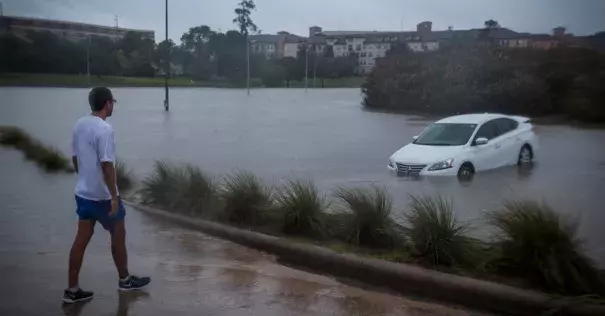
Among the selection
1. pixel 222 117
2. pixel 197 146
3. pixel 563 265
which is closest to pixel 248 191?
pixel 222 117

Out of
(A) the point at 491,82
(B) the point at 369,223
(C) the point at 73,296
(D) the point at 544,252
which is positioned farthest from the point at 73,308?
(A) the point at 491,82

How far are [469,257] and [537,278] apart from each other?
0.69m

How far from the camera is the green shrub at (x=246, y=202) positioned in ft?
27.4

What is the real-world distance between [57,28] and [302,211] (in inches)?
214

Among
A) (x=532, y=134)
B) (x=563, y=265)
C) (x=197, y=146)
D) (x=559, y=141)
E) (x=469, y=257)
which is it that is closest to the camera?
(x=563, y=265)

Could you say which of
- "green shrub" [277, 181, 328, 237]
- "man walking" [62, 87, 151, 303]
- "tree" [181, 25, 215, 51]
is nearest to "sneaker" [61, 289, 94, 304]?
"man walking" [62, 87, 151, 303]

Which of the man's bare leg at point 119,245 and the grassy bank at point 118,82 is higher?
the grassy bank at point 118,82

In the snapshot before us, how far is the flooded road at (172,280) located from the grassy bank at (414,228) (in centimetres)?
53

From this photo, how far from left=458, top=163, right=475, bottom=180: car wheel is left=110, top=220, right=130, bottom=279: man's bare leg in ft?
17.9

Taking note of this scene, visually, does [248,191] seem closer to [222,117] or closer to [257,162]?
[222,117]

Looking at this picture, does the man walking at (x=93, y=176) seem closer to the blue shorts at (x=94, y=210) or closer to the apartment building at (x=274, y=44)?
the blue shorts at (x=94, y=210)

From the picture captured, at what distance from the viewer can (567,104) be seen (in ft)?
21.3

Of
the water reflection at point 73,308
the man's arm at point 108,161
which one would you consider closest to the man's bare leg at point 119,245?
the man's arm at point 108,161

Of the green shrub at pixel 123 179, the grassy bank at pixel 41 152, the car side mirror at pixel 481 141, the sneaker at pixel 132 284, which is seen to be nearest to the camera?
the sneaker at pixel 132 284
